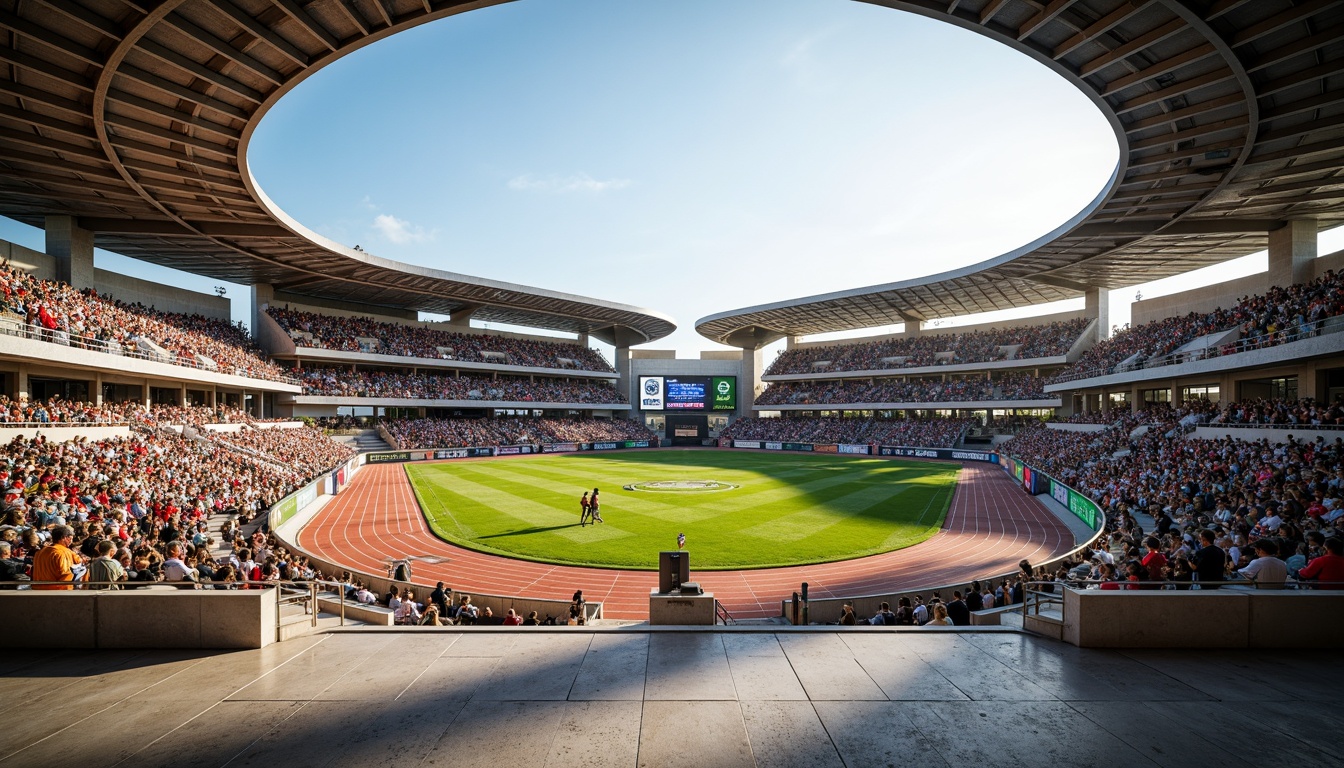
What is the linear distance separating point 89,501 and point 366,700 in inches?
553

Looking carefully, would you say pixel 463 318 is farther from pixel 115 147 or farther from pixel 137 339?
pixel 115 147

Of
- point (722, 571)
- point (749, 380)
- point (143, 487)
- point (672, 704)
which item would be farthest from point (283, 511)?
point (749, 380)

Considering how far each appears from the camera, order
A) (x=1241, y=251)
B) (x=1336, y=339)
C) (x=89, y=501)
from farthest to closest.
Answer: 1. (x=1241, y=251)
2. (x=1336, y=339)
3. (x=89, y=501)

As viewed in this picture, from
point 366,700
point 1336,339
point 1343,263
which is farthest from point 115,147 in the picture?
point 1343,263

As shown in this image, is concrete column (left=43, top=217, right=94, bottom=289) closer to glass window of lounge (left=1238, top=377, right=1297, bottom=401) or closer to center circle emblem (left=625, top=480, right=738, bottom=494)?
center circle emblem (left=625, top=480, right=738, bottom=494)

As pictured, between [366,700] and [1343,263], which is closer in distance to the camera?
[366,700]

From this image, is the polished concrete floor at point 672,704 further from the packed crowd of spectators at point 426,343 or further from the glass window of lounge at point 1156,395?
the packed crowd of spectators at point 426,343

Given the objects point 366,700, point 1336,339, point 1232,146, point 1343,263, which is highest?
point 1232,146

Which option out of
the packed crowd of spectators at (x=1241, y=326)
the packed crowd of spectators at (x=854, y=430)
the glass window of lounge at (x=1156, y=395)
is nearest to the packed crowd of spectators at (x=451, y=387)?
the packed crowd of spectators at (x=854, y=430)

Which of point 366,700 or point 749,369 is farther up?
point 749,369

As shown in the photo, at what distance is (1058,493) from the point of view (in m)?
26.5

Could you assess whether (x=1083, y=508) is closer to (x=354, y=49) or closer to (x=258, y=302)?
(x=354, y=49)

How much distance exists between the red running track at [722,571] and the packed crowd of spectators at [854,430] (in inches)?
1123

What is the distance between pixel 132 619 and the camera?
23.6ft
